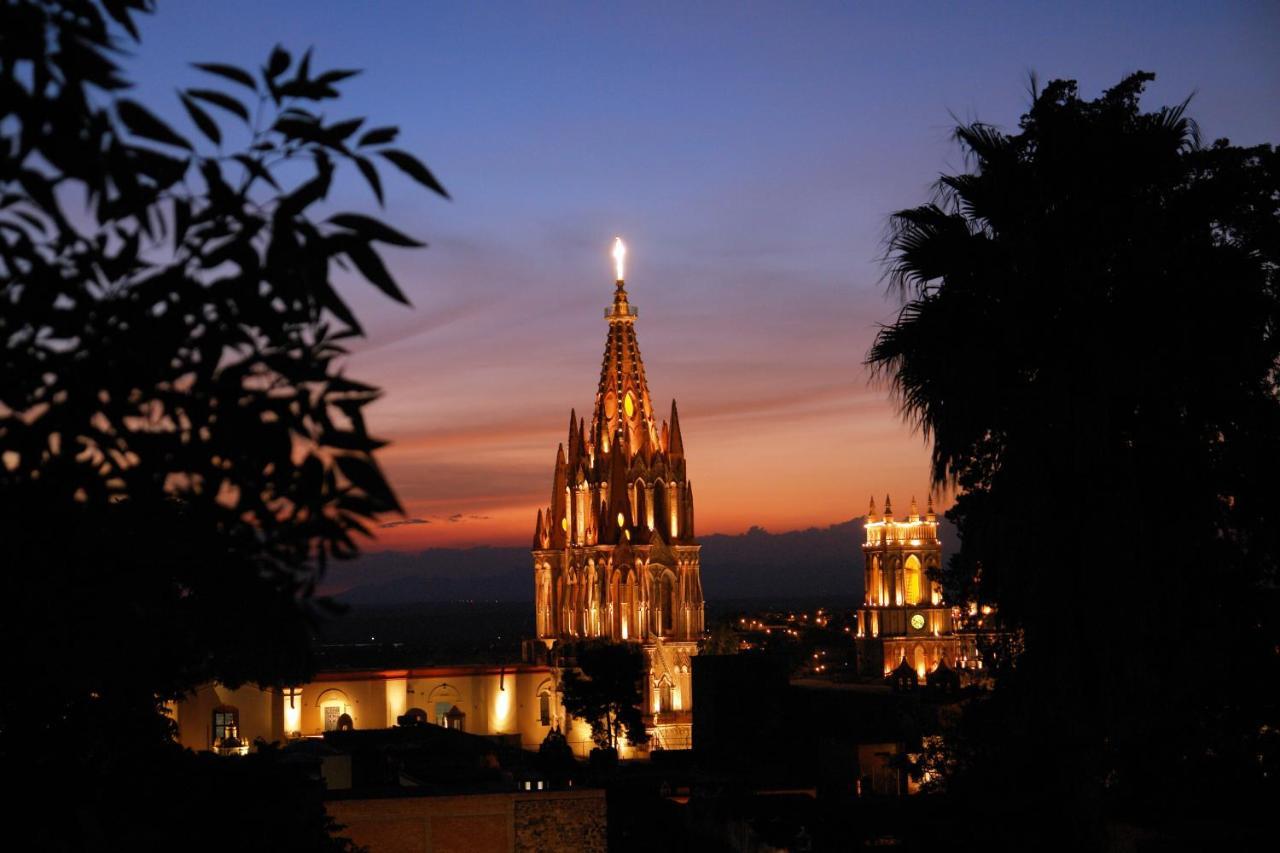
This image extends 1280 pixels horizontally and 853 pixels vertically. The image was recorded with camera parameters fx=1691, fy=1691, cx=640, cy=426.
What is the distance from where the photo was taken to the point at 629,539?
267 feet

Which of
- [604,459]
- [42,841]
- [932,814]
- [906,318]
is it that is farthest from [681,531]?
[42,841]

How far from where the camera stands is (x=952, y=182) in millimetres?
16438

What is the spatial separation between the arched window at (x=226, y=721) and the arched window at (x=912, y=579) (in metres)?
78.3

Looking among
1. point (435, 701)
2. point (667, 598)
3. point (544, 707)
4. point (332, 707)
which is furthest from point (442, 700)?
point (667, 598)

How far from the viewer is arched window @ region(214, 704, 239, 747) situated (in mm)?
54062

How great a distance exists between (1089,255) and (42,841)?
10342mm

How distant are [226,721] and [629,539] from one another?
98.2ft

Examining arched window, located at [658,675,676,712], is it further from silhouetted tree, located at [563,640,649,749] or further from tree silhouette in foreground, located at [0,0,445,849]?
tree silhouette in foreground, located at [0,0,445,849]

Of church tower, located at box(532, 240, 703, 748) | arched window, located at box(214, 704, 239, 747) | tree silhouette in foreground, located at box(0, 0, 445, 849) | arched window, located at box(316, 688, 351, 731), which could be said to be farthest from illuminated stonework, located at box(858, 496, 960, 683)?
tree silhouette in foreground, located at box(0, 0, 445, 849)

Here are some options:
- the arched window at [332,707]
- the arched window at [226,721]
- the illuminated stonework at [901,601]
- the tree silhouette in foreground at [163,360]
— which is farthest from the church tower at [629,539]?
the tree silhouette in foreground at [163,360]

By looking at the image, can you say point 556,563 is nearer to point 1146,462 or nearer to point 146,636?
point 1146,462

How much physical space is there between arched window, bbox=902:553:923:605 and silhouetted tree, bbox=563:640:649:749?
5361 centimetres

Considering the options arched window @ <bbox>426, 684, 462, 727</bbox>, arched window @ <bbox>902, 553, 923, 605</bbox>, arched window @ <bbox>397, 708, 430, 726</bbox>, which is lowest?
arched window @ <bbox>397, 708, 430, 726</bbox>

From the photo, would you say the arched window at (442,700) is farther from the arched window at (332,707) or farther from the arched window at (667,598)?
the arched window at (667,598)
